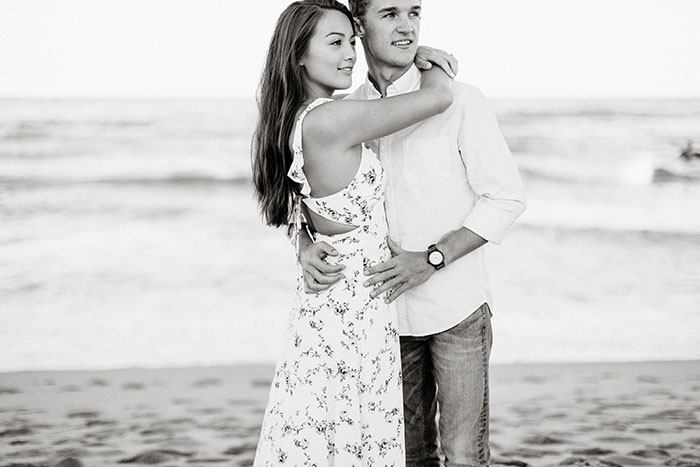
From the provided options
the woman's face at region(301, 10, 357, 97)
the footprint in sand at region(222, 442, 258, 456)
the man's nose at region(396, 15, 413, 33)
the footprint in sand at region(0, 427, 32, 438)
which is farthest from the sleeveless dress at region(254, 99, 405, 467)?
the footprint in sand at region(0, 427, 32, 438)

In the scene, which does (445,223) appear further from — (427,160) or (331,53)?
(331,53)

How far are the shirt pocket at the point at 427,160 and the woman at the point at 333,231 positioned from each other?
114mm

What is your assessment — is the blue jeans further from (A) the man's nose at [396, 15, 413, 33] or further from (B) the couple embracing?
(A) the man's nose at [396, 15, 413, 33]

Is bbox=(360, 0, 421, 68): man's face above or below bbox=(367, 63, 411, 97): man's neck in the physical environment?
above

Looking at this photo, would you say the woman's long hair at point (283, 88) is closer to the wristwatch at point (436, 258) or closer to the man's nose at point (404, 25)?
the man's nose at point (404, 25)

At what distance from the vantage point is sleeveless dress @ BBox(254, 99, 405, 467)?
214 cm

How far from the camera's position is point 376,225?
228 cm

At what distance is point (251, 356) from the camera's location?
17.8ft

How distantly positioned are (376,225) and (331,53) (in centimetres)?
49

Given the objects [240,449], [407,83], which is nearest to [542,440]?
[240,449]

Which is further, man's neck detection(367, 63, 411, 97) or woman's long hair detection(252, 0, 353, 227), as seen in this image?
man's neck detection(367, 63, 411, 97)

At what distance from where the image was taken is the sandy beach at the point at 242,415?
3.65 metres

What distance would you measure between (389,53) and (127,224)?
7.36 metres

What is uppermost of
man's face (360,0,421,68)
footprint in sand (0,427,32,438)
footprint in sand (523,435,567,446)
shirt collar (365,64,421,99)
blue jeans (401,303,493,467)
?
man's face (360,0,421,68)
